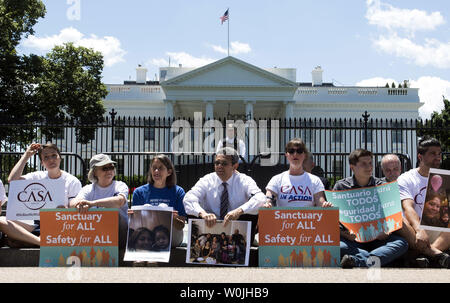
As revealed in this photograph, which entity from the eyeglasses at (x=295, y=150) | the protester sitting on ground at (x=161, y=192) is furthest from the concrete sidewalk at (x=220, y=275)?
the eyeglasses at (x=295, y=150)

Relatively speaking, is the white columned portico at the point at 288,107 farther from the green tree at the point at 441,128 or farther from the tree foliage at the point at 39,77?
the tree foliage at the point at 39,77

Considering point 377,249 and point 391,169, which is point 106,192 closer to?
point 377,249

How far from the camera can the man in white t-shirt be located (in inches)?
166

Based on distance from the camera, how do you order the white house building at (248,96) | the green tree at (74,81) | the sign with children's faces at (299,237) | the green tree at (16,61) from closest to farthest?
the sign with children's faces at (299,237) < the green tree at (16,61) < the green tree at (74,81) < the white house building at (248,96)

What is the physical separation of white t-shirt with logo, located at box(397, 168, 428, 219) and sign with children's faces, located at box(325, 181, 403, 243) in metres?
0.21

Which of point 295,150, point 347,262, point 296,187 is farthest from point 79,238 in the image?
point 347,262

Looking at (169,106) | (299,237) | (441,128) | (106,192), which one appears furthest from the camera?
(169,106)

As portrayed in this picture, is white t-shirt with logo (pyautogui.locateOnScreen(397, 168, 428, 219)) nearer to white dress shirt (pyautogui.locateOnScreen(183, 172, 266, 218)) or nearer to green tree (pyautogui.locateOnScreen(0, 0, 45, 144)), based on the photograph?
white dress shirt (pyautogui.locateOnScreen(183, 172, 266, 218))

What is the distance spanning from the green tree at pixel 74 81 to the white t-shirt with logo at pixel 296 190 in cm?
2285

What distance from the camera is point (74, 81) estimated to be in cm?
2659

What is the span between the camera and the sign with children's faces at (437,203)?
4.13 metres

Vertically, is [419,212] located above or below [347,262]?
above

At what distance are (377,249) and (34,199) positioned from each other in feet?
11.8
